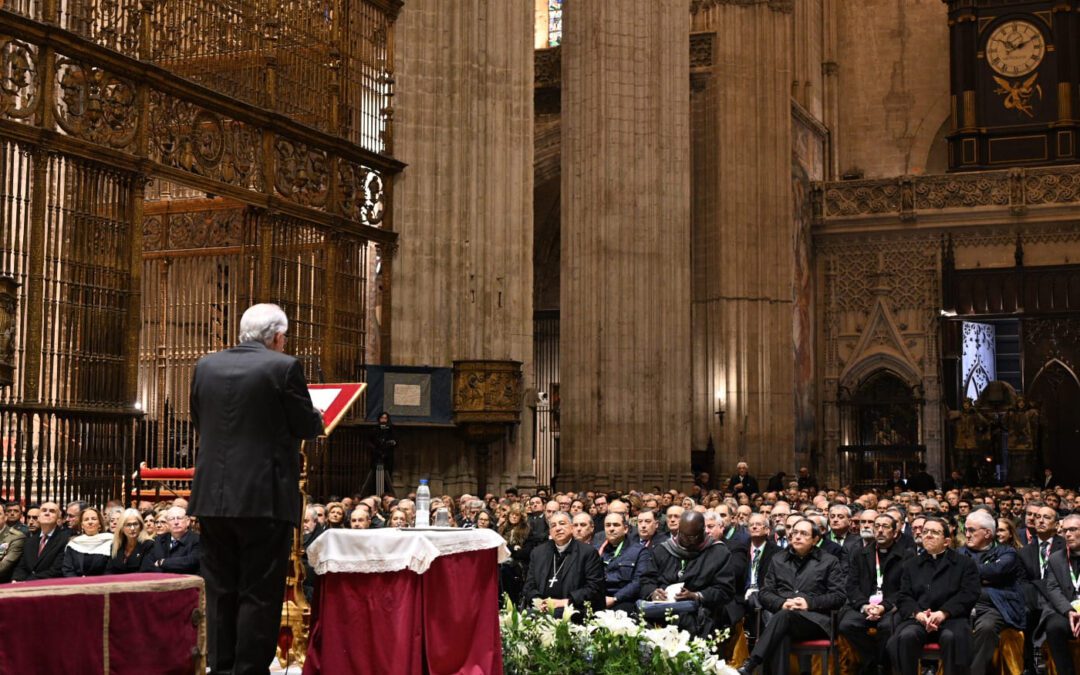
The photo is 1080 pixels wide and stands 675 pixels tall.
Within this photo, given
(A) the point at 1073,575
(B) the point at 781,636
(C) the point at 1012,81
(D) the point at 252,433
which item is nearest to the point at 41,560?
(B) the point at 781,636

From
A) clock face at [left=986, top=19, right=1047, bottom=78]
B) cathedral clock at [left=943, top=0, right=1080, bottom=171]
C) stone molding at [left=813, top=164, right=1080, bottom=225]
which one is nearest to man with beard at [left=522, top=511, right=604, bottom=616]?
stone molding at [left=813, top=164, right=1080, bottom=225]

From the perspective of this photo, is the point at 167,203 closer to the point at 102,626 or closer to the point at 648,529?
the point at 648,529

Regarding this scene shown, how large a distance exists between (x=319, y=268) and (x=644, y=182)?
21.8 feet

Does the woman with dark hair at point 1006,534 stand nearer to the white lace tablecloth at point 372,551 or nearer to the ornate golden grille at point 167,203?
the white lace tablecloth at point 372,551

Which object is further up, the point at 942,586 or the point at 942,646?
the point at 942,586

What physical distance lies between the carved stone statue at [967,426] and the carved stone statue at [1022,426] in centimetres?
57

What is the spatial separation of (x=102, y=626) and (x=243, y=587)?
3.11 ft

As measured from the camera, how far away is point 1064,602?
942cm

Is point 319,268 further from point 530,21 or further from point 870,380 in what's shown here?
point 870,380

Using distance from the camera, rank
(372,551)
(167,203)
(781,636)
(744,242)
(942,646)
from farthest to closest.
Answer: (744,242) < (167,203) < (781,636) < (942,646) < (372,551)

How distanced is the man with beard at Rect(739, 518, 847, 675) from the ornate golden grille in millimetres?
6941

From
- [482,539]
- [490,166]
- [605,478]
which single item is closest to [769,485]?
[605,478]

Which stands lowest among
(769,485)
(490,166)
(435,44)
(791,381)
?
(769,485)

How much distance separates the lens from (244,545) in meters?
5.27
